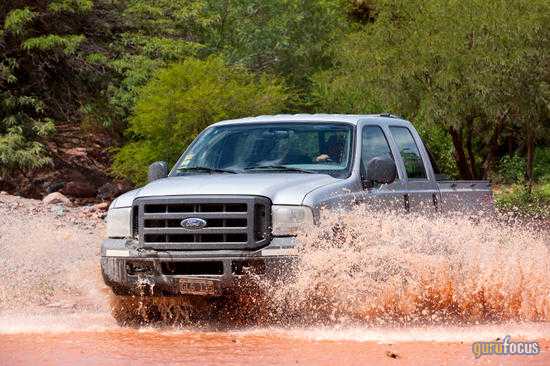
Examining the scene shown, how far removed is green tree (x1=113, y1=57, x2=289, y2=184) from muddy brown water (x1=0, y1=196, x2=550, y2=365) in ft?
63.7

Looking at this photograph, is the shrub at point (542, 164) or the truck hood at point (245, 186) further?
the shrub at point (542, 164)

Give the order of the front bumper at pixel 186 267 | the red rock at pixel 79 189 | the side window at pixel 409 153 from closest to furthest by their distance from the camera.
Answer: the front bumper at pixel 186 267 < the side window at pixel 409 153 < the red rock at pixel 79 189

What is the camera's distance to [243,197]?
9805 mm

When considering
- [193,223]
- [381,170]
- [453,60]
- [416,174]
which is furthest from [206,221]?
[453,60]

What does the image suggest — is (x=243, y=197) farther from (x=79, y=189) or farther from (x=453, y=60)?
(x=79, y=189)

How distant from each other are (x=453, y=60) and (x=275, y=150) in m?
22.3

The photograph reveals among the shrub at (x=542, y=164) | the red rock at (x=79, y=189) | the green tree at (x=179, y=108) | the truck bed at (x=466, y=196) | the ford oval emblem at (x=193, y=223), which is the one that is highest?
the ford oval emblem at (x=193, y=223)

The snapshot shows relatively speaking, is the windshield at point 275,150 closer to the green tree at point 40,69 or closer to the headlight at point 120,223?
the headlight at point 120,223

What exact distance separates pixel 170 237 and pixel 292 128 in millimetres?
1958

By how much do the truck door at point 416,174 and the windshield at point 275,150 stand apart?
0.92 meters

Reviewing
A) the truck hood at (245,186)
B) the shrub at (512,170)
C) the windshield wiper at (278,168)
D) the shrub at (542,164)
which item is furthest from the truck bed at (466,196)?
the shrub at (542,164)

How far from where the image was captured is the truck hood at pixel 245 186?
388 inches

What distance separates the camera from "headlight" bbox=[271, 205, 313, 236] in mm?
9742

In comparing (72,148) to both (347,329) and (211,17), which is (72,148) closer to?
(211,17)
